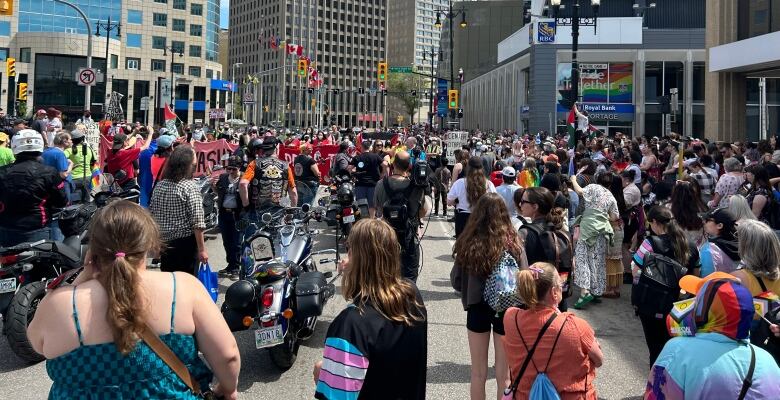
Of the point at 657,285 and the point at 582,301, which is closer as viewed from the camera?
the point at 657,285

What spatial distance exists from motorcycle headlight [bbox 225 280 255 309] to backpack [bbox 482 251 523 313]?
78.8 inches

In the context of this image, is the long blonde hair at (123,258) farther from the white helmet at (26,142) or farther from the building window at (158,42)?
the building window at (158,42)

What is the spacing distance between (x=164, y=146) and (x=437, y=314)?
4.26 meters

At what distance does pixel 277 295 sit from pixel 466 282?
69.3 inches

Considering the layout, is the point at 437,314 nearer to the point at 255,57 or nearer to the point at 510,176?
the point at 510,176

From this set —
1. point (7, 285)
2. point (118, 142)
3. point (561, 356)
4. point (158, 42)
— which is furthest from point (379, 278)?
point (158, 42)

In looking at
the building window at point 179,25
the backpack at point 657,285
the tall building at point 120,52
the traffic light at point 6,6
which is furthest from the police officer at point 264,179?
the building window at point 179,25

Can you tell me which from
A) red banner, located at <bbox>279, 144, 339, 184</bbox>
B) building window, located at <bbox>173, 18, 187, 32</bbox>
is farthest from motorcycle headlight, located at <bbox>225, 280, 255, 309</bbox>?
building window, located at <bbox>173, 18, 187, 32</bbox>

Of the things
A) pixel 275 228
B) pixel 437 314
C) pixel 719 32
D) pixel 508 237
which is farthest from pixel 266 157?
pixel 719 32

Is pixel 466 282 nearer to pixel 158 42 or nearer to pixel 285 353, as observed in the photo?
pixel 285 353

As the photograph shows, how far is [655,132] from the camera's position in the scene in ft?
176

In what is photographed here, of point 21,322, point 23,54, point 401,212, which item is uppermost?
point 23,54

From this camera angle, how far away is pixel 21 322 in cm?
657

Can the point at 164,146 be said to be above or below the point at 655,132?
below
